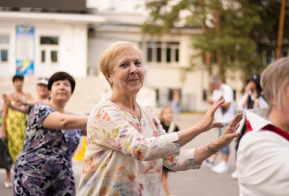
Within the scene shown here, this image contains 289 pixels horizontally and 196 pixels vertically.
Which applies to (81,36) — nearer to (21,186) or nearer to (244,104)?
(244,104)

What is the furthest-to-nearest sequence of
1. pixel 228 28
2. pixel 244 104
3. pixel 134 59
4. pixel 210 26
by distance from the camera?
1. pixel 210 26
2. pixel 228 28
3. pixel 244 104
4. pixel 134 59

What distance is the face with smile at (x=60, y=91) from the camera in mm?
4438

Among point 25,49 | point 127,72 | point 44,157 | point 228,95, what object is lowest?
point 25,49

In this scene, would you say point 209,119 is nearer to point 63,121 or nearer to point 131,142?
point 131,142

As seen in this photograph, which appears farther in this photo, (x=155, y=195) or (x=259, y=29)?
(x=259, y=29)

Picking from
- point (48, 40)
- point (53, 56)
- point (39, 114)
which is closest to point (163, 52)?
point (53, 56)

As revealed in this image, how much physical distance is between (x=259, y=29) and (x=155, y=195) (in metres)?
34.8

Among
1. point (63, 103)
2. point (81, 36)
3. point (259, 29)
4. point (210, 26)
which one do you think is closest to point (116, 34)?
point (81, 36)

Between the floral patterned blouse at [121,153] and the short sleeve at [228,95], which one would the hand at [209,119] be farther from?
the short sleeve at [228,95]

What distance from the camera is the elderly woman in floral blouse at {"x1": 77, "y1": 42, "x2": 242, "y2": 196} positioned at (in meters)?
2.80

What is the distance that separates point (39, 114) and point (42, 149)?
30cm

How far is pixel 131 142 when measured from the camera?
2.81m

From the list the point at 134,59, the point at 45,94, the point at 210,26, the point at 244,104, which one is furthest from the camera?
the point at 210,26

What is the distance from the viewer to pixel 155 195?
10.3ft
